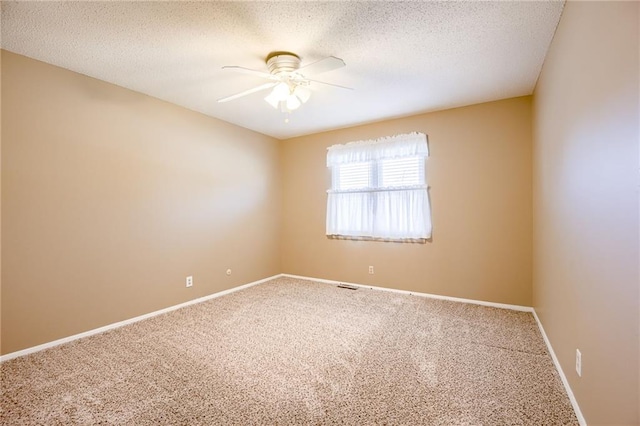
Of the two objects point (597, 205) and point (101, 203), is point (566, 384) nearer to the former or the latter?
point (597, 205)

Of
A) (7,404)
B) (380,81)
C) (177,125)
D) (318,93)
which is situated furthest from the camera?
(177,125)

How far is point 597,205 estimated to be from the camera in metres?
1.29

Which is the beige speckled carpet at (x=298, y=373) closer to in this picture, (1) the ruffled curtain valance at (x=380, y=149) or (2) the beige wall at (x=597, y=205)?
(2) the beige wall at (x=597, y=205)

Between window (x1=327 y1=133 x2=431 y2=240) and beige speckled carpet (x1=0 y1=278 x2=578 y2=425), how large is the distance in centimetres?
124

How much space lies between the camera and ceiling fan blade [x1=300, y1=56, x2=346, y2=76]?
6.57 ft

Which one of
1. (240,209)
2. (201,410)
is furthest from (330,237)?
(201,410)

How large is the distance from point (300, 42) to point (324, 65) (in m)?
0.24

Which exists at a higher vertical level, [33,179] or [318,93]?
[318,93]

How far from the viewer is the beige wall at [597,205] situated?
999 millimetres

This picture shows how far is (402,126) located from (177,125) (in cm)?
291

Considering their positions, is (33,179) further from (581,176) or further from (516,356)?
(516,356)

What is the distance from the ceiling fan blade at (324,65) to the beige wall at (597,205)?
1.36 m

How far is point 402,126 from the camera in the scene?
385 centimetres

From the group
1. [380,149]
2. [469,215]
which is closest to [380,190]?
[380,149]
